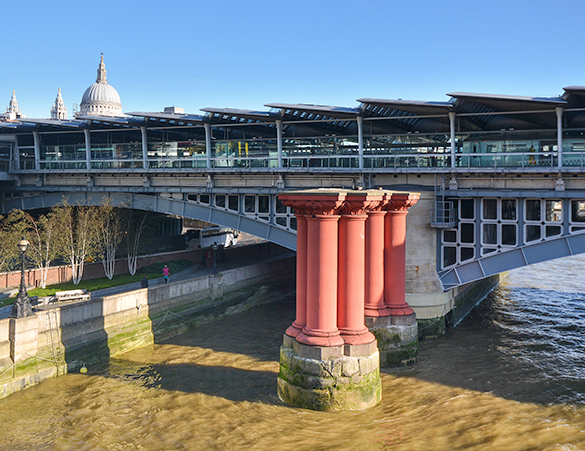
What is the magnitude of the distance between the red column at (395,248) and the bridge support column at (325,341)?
4.52 metres

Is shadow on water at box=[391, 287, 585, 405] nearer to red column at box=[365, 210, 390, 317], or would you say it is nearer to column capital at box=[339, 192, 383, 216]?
red column at box=[365, 210, 390, 317]

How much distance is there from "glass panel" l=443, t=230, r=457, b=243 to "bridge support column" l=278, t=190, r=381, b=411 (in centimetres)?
1197

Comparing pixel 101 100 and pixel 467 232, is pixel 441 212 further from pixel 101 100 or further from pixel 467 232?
pixel 101 100

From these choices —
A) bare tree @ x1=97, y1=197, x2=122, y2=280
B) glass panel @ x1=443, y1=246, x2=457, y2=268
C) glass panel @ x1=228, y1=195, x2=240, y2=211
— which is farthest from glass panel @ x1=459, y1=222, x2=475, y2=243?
bare tree @ x1=97, y1=197, x2=122, y2=280

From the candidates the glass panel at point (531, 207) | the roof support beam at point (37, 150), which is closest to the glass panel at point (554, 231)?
the glass panel at point (531, 207)

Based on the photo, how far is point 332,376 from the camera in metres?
19.7

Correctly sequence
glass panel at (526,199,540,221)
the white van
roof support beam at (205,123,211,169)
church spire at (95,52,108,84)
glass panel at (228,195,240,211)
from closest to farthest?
glass panel at (526,199,540,221), roof support beam at (205,123,211,169), glass panel at (228,195,240,211), the white van, church spire at (95,52,108,84)

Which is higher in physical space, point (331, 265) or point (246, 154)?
point (246, 154)

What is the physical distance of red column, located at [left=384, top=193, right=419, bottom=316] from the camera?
24.1m

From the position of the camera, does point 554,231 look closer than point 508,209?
No

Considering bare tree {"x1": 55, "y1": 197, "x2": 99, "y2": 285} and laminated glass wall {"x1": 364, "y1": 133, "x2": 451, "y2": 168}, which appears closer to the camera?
laminated glass wall {"x1": 364, "y1": 133, "x2": 451, "y2": 168}

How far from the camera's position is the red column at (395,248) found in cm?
2414

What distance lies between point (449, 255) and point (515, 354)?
6.84m

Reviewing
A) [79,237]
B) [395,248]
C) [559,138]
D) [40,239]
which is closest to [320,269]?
[395,248]
